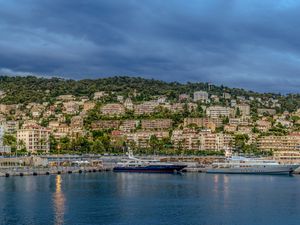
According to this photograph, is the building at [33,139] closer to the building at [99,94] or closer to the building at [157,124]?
the building at [157,124]

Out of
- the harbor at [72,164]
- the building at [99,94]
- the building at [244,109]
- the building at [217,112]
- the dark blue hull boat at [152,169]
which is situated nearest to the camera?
the harbor at [72,164]

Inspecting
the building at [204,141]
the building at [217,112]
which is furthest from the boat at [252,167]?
the building at [217,112]

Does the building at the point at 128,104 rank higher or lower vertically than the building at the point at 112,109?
higher

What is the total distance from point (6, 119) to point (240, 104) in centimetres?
6872

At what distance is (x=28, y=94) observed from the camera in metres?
194

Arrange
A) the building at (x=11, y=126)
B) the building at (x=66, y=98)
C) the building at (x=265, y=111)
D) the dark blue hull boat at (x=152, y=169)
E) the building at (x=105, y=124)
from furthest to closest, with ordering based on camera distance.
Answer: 1. the building at (x=265, y=111)
2. the building at (x=66, y=98)
3. the building at (x=105, y=124)
4. the building at (x=11, y=126)
5. the dark blue hull boat at (x=152, y=169)

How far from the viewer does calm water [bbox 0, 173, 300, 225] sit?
4516cm

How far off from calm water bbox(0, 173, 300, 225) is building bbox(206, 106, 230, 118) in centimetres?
10478

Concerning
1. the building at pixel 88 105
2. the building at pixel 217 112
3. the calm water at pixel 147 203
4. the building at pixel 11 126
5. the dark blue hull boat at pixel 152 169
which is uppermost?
the building at pixel 88 105

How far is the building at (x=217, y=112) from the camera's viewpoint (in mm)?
178500

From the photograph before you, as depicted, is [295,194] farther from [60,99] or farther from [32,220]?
[60,99]

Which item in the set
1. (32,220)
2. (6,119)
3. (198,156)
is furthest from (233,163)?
(6,119)

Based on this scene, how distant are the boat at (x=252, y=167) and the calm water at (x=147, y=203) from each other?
2455 centimetres

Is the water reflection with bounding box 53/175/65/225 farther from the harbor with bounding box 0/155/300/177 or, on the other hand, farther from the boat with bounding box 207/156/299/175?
the boat with bounding box 207/156/299/175
